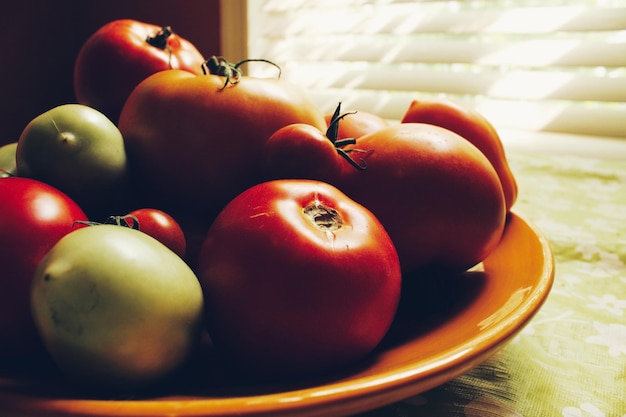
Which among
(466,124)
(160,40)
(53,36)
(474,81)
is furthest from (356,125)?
(53,36)

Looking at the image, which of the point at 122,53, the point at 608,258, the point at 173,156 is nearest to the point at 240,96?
the point at 173,156

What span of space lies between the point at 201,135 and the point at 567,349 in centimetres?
33

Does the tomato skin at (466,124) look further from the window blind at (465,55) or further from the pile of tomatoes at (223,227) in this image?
the window blind at (465,55)

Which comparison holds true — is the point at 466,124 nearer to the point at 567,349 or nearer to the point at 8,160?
the point at 567,349

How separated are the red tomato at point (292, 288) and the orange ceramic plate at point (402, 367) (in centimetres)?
2

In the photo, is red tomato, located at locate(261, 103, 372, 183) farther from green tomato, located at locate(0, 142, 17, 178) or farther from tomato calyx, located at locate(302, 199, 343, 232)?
green tomato, located at locate(0, 142, 17, 178)

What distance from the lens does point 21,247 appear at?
31cm

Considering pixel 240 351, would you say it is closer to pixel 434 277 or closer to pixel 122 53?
pixel 434 277

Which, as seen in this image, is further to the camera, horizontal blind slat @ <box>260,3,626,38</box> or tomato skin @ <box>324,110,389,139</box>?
horizontal blind slat @ <box>260,3,626,38</box>

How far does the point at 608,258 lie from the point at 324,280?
465mm

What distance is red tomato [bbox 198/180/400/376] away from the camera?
302 mm

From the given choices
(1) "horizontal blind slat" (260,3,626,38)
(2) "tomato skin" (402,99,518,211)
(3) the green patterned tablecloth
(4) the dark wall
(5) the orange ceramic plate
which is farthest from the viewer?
(4) the dark wall

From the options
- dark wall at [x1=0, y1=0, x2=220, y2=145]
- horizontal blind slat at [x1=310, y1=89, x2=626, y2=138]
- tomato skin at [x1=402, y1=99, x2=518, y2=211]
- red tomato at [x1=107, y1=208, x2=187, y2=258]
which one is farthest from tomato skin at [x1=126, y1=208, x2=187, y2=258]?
dark wall at [x1=0, y1=0, x2=220, y2=145]

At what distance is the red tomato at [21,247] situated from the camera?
310 mm
